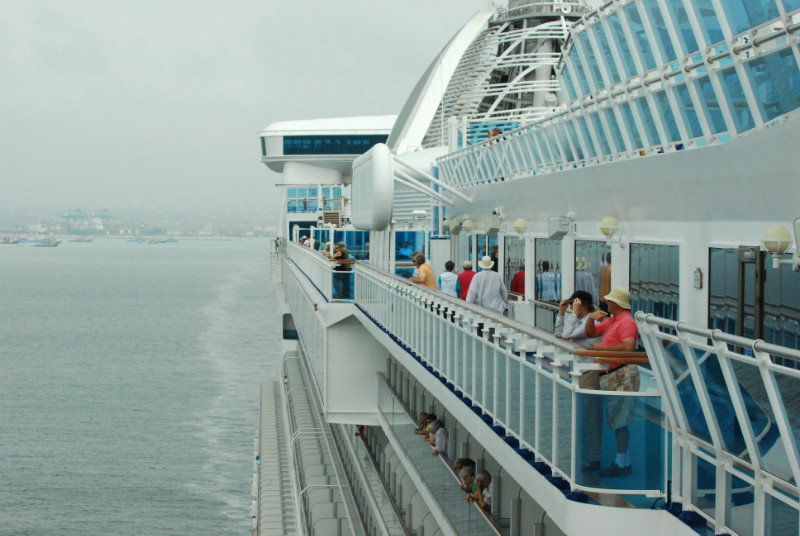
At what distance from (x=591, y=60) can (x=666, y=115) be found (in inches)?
81.5

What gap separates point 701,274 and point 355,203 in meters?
11.4

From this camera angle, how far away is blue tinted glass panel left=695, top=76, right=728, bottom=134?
7.37 m

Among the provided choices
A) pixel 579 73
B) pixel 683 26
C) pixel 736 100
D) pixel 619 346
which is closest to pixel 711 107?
pixel 736 100

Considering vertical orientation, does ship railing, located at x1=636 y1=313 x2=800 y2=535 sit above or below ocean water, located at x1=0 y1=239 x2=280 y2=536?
above

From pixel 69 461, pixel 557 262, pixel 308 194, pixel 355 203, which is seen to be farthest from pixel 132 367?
pixel 557 262

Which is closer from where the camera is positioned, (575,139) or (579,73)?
(579,73)

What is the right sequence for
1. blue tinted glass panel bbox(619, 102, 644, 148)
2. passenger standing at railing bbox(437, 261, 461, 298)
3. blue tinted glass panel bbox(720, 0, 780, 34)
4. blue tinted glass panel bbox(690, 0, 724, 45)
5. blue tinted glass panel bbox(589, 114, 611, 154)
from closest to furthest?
blue tinted glass panel bbox(720, 0, 780, 34) < blue tinted glass panel bbox(690, 0, 724, 45) < blue tinted glass panel bbox(619, 102, 644, 148) < blue tinted glass panel bbox(589, 114, 611, 154) < passenger standing at railing bbox(437, 261, 461, 298)

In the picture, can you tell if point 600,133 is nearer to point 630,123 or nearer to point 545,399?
point 630,123

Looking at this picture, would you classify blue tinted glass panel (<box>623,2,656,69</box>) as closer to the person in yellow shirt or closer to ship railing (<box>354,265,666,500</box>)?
ship railing (<box>354,265,666,500</box>)

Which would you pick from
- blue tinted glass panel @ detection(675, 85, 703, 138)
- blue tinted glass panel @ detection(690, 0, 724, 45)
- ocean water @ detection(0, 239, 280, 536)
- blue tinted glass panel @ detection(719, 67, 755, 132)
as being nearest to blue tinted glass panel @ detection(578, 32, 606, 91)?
blue tinted glass panel @ detection(675, 85, 703, 138)

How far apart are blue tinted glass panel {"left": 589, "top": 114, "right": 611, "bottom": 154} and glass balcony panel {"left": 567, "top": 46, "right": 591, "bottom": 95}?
0.37 metres

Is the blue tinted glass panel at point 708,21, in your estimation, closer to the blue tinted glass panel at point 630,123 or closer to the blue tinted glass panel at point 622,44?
the blue tinted glass panel at point 622,44

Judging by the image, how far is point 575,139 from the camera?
1109 cm

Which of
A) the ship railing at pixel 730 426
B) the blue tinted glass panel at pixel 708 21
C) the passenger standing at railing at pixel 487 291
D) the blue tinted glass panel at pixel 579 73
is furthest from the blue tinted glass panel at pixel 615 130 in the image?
the ship railing at pixel 730 426
